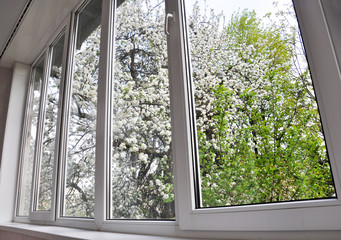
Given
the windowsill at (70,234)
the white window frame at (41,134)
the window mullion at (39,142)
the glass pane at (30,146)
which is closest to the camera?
the windowsill at (70,234)

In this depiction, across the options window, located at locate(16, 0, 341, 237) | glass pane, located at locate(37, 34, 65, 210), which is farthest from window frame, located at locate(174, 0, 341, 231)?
glass pane, located at locate(37, 34, 65, 210)

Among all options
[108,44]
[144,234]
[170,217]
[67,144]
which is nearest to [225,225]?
[170,217]

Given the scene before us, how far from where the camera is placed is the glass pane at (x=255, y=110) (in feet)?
2.46

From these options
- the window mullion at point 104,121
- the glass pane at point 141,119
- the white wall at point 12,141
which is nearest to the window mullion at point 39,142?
the white wall at point 12,141

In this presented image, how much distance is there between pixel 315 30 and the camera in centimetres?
75

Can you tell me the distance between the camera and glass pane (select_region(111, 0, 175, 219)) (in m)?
1.19

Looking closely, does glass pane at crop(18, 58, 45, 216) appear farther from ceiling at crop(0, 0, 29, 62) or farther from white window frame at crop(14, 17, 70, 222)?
ceiling at crop(0, 0, 29, 62)

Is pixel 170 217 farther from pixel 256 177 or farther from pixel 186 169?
pixel 256 177

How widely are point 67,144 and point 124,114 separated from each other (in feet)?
2.34

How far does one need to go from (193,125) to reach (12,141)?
2.33 metres

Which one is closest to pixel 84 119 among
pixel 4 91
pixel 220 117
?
pixel 220 117

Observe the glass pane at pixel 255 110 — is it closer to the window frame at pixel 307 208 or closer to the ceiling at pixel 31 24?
the window frame at pixel 307 208

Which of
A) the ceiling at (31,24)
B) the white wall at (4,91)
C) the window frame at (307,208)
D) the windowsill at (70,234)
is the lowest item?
the windowsill at (70,234)

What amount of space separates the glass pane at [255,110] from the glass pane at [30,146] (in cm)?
201
